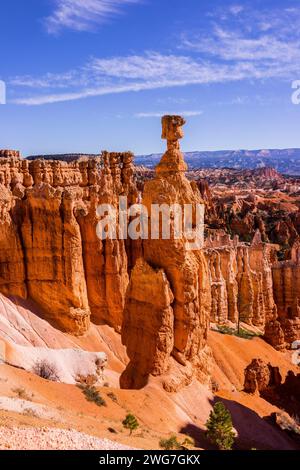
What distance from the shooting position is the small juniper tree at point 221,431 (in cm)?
1593

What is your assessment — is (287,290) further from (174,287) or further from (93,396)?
(93,396)

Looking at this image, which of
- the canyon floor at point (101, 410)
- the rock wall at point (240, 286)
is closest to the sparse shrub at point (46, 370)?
the canyon floor at point (101, 410)

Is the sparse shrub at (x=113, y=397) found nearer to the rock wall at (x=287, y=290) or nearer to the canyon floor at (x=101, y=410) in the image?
the canyon floor at (x=101, y=410)

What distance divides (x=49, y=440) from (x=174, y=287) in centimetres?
963

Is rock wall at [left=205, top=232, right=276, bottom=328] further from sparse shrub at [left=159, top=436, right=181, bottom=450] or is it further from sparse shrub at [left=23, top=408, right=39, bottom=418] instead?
sparse shrub at [left=23, top=408, right=39, bottom=418]

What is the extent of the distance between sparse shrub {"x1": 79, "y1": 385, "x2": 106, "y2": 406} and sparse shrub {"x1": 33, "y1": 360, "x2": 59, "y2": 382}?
3.96 m

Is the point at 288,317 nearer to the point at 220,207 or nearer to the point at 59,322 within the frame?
the point at 59,322

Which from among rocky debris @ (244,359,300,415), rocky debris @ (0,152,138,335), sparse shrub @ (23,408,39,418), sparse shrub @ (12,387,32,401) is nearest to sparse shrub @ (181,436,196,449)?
sparse shrub @ (23,408,39,418)

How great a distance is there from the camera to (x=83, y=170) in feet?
131

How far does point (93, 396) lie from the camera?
17.1 meters

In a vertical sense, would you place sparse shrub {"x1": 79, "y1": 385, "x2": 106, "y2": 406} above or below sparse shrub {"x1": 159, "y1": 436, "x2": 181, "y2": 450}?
below

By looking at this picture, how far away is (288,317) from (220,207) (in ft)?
204

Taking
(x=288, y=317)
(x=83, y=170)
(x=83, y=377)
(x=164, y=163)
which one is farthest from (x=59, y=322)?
(x=288, y=317)

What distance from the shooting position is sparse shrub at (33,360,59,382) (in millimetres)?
21359
